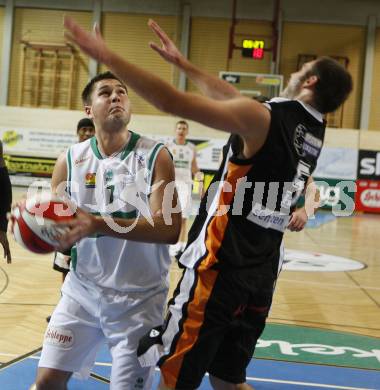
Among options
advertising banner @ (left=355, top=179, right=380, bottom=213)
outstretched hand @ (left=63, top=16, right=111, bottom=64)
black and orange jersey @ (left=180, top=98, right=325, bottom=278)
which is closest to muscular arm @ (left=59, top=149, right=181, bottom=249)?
black and orange jersey @ (left=180, top=98, right=325, bottom=278)

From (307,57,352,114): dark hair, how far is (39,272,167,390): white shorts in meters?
1.17

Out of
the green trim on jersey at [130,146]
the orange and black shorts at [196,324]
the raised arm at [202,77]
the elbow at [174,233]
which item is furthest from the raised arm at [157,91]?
the green trim on jersey at [130,146]

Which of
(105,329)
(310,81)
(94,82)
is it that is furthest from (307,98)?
(105,329)

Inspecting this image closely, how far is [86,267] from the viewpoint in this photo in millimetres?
2840

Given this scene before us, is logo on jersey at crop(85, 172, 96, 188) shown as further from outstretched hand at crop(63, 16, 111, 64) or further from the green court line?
the green court line

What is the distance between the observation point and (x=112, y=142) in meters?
2.96

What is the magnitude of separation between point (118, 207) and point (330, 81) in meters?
1.14

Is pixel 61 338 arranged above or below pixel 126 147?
below

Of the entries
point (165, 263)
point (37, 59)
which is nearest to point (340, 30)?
point (37, 59)

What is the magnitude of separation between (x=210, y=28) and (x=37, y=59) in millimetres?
6360

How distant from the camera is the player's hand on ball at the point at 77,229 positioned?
2125mm

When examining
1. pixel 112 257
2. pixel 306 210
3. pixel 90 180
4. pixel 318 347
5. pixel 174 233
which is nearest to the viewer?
pixel 174 233

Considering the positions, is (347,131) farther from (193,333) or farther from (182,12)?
(193,333)

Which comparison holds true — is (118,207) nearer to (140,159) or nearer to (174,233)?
(140,159)
